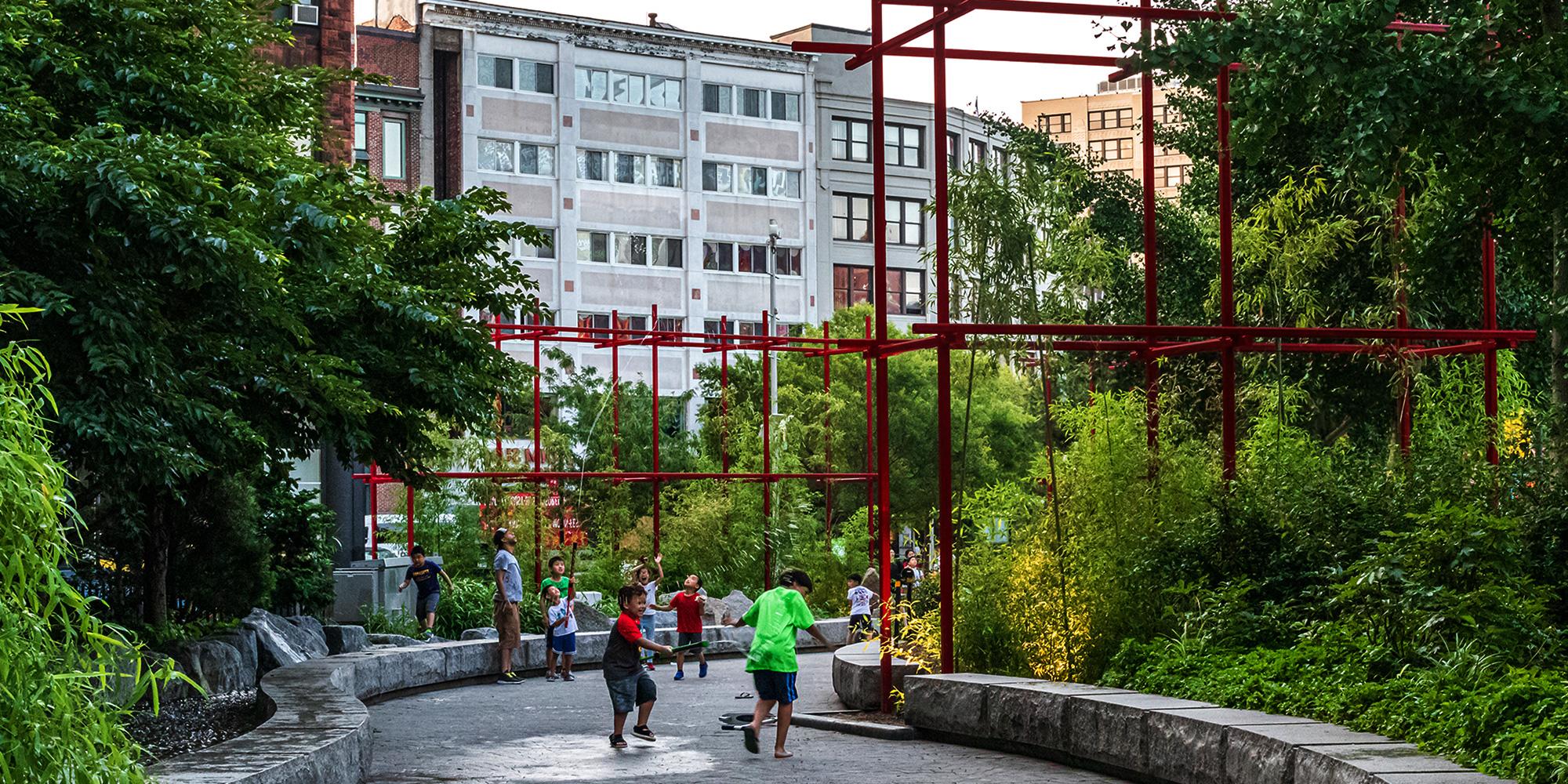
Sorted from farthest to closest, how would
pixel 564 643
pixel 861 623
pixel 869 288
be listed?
1. pixel 869 288
2. pixel 861 623
3. pixel 564 643

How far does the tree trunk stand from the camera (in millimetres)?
18781

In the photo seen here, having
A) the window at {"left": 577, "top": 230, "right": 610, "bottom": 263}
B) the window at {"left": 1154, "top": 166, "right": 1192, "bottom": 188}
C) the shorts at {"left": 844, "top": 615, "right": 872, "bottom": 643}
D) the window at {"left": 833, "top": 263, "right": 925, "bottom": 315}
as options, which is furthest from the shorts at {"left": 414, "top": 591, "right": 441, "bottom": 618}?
the window at {"left": 1154, "top": 166, "right": 1192, "bottom": 188}

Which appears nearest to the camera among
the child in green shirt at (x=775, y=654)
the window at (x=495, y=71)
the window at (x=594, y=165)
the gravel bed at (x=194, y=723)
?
the gravel bed at (x=194, y=723)

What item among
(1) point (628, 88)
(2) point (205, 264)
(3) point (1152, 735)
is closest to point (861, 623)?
(3) point (1152, 735)

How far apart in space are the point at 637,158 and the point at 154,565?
50004mm

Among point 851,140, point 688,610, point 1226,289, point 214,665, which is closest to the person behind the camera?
point 1226,289

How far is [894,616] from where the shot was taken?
55.5 ft

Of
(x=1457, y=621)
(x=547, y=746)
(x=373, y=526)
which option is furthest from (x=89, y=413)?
(x=373, y=526)

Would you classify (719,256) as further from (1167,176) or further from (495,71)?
(1167,176)

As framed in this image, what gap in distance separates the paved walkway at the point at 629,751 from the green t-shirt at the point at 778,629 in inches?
27.1

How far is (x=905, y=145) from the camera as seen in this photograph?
3041 inches

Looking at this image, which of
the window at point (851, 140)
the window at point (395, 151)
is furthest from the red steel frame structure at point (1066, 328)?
the window at point (851, 140)

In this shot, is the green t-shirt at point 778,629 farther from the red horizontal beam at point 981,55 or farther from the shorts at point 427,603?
the shorts at point 427,603

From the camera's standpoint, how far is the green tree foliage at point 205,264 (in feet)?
37.8
